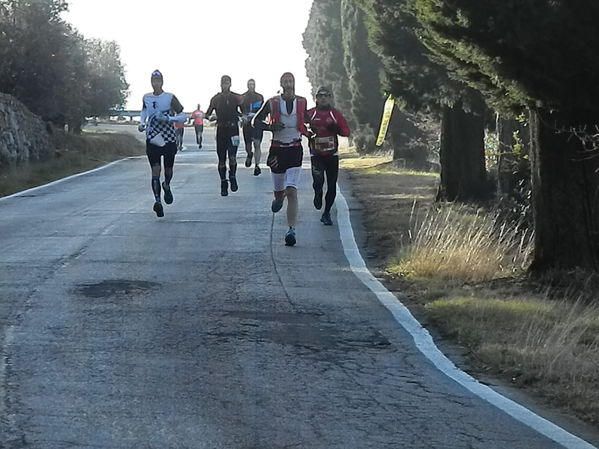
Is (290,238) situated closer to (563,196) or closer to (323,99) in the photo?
(323,99)

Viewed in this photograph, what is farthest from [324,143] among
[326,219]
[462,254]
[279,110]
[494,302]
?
[494,302]

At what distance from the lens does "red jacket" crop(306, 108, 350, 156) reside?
603 inches

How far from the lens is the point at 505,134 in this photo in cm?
1922

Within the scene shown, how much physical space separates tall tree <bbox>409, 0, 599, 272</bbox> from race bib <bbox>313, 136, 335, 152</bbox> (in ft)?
11.2

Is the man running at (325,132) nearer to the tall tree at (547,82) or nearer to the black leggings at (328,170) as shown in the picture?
the black leggings at (328,170)

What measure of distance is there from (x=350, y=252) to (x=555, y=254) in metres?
3.12

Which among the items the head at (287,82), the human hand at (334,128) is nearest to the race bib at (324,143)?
the human hand at (334,128)

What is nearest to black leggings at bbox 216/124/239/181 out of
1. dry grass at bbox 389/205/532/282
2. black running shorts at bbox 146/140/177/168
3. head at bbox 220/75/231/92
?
head at bbox 220/75/231/92

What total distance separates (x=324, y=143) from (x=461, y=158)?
5.27 meters

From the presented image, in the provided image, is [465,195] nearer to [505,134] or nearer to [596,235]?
[505,134]

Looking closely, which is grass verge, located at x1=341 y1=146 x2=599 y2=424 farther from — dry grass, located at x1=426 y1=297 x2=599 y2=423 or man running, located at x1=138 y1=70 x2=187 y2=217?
man running, located at x1=138 y1=70 x2=187 y2=217

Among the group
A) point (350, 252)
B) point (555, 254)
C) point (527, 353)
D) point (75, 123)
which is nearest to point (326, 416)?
point (527, 353)

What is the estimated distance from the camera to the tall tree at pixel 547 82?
33.2 feet

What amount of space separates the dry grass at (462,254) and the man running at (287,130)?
161 cm
